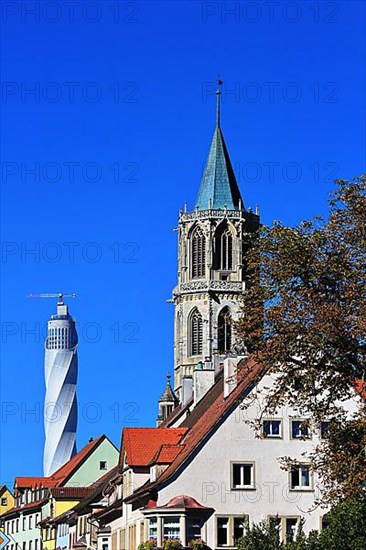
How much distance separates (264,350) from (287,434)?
67.4 feet

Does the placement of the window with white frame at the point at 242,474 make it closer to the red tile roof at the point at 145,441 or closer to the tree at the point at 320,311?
the red tile roof at the point at 145,441

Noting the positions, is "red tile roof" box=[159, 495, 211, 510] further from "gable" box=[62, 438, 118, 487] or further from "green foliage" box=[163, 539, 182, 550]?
"gable" box=[62, 438, 118, 487]

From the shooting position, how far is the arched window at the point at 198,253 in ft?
520

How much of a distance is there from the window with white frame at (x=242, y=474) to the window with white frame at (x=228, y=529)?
1.52m

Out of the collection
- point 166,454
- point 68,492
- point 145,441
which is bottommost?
point 166,454

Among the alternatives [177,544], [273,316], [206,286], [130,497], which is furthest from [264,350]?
[206,286]

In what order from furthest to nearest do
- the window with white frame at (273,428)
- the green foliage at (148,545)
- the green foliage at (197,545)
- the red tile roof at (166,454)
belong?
the red tile roof at (166,454), the window with white frame at (273,428), the green foliage at (197,545), the green foliage at (148,545)

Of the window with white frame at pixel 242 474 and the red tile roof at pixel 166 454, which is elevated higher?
the red tile roof at pixel 166 454

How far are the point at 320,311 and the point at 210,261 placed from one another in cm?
12012

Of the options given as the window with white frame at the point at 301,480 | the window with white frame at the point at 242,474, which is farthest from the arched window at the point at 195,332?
the window with white frame at the point at 242,474

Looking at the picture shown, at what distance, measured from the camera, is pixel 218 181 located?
16375cm

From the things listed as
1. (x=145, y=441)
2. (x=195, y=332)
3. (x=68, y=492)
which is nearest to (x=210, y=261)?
(x=195, y=332)

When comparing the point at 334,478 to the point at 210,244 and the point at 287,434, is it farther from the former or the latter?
the point at 210,244

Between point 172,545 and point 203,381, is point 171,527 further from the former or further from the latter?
point 203,381
